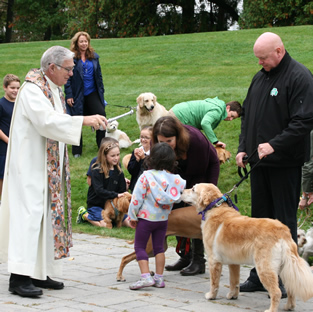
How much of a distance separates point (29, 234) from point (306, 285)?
7.59ft

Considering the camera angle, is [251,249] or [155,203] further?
[155,203]

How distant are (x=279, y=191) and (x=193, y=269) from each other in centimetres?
131

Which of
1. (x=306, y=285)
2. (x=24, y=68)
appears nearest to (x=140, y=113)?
(x=306, y=285)

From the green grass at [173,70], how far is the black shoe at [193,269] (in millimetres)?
1967

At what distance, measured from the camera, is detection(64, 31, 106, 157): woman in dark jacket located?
1123 centimetres

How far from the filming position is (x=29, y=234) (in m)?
5.18

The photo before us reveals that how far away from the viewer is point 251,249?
4715 mm

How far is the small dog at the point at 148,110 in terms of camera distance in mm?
11234

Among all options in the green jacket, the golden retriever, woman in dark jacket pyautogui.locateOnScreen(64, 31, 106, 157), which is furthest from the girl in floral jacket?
woman in dark jacket pyautogui.locateOnScreen(64, 31, 106, 157)

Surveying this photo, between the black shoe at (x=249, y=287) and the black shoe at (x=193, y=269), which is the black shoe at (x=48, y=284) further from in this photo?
the black shoe at (x=249, y=287)

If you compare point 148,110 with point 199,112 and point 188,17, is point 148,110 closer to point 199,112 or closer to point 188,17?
point 199,112

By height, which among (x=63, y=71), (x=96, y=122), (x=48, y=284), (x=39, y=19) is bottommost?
(x=48, y=284)

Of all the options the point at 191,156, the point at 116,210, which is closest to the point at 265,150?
the point at 191,156

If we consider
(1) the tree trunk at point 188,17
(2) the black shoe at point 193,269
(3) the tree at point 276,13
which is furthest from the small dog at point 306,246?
(1) the tree trunk at point 188,17
